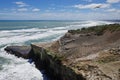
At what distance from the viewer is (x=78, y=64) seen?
14.0m

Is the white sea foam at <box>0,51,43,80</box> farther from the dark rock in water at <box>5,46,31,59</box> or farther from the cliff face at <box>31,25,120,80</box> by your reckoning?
the dark rock in water at <box>5,46,31,59</box>

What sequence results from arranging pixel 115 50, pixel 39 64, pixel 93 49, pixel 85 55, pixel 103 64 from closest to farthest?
pixel 103 64 < pixel 115 50 < pixel 85 55 < pixel 93 49 < pixel 39 64

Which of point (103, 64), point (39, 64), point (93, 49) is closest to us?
point (103, 64)

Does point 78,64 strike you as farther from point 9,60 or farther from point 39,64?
point 9,60

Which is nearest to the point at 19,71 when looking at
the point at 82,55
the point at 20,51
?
the point at 82,55

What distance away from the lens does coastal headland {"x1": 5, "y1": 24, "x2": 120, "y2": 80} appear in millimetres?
12562

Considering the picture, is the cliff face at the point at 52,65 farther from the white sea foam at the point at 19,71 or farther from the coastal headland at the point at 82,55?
the white sea foam at the point at 19,71

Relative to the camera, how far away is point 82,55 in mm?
16781

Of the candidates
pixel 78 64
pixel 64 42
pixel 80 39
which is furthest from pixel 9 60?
pixel 78 64

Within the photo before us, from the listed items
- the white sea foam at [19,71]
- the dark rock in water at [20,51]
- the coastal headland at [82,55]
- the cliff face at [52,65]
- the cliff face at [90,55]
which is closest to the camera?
the cliff face at [90,55]

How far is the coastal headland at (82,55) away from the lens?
12.6 metres

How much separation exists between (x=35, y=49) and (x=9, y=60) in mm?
3042

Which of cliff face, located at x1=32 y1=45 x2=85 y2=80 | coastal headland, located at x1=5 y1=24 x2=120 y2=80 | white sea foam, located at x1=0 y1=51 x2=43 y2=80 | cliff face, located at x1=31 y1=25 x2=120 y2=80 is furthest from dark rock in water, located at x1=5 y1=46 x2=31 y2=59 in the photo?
cliff face, located at x1=31 y1=25 x2=120 y2=80

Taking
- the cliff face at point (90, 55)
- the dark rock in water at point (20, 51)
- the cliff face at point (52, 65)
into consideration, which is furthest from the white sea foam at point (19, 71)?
the dark rock in water at point (20, 51)
